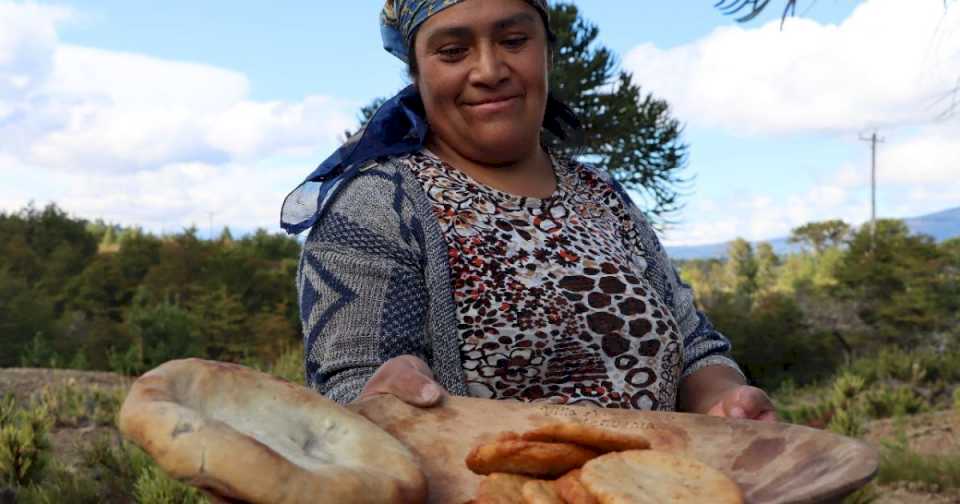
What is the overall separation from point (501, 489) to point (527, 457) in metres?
0.08

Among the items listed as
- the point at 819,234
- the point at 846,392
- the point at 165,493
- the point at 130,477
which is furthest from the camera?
the point at 819,234

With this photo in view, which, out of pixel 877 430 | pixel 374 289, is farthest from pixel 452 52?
pixel 877 430

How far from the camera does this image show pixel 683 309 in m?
2.46

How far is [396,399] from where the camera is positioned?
159cm

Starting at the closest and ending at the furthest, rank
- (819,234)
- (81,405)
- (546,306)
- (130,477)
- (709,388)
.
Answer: (546,306) < (709,388) < (130,477) < (81,405) < (819,234)

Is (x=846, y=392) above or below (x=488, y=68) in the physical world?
below

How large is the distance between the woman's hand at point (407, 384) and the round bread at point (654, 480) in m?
0.27

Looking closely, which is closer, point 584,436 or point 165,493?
point 584,436

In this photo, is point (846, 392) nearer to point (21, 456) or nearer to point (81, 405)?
point (81, 405)

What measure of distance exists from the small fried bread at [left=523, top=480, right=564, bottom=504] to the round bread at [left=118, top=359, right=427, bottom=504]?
0.47 feet

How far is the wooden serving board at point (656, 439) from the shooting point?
1.40 m

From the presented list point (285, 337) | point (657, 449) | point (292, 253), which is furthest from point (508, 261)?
point (292, 253)

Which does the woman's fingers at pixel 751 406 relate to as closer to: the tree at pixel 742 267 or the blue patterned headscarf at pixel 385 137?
the blue patterned headscarf at pixel 385 137

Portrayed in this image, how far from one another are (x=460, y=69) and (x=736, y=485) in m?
1.14
